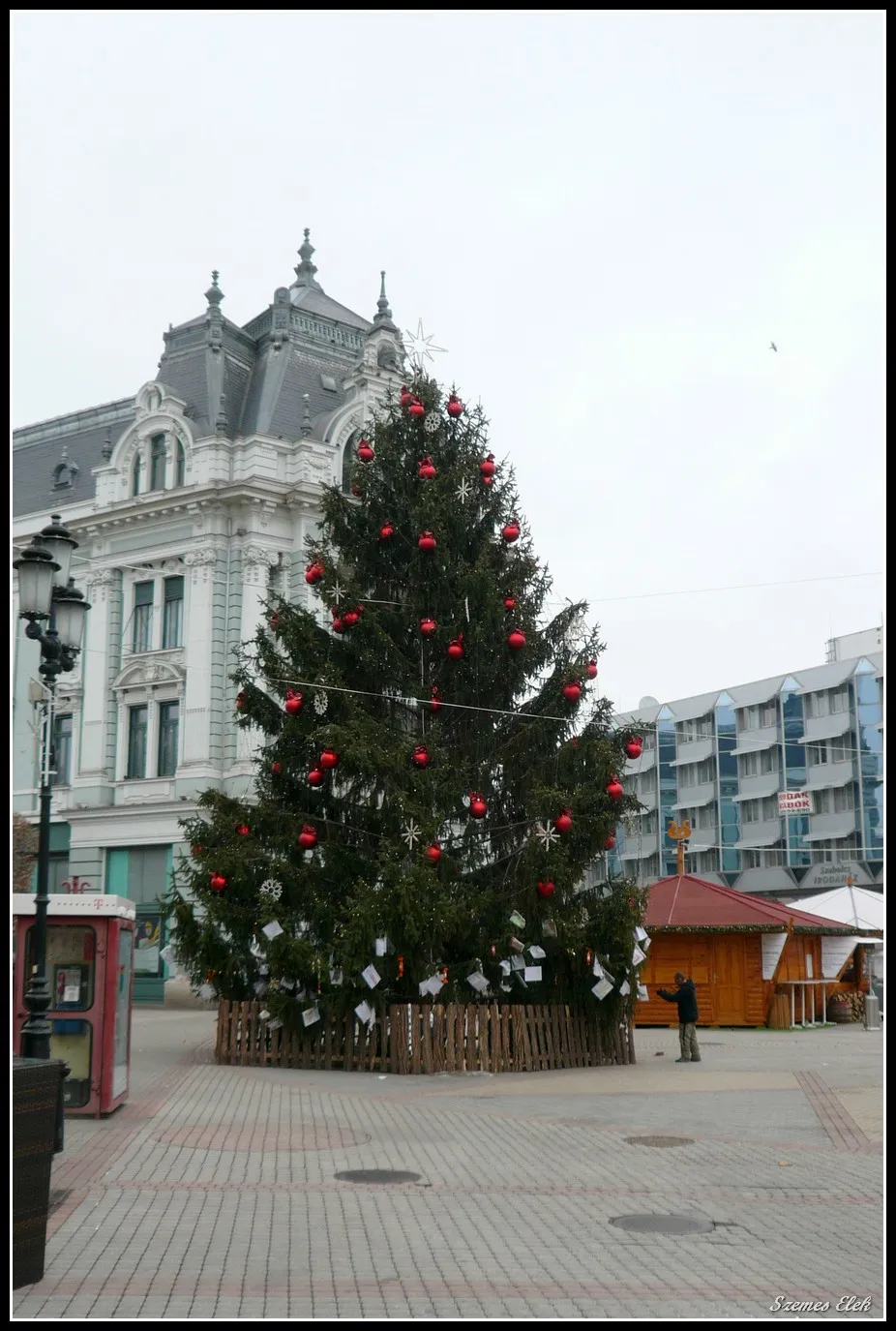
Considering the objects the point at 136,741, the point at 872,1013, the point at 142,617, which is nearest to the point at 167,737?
the point at 136,741

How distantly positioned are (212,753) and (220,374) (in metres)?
11.6

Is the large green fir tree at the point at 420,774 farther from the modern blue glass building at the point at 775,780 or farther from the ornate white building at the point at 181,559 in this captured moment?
the modern blue glass building at the point at 775,780

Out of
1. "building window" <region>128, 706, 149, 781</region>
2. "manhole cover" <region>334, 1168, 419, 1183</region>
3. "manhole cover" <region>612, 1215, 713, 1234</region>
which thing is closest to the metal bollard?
"building window" <region>128, 706, 149, 781</region>

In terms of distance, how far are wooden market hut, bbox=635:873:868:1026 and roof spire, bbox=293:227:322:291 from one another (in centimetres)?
2438

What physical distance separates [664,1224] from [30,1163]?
4309mm

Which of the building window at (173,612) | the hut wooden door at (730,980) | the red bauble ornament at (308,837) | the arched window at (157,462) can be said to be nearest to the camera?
the red bauble ornament at (308,837)

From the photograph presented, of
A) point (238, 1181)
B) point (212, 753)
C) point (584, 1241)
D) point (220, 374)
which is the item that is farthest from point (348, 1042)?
point (220, 374)

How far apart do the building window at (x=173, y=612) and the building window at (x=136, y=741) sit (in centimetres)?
213

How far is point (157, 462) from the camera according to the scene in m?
41.5

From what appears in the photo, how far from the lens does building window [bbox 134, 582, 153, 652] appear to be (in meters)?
40.6

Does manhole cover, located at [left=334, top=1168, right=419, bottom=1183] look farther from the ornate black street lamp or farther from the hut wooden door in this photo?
the hut wooden door

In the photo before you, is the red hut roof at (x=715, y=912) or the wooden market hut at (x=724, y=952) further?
the wooden market hut at (x=724, y=952)

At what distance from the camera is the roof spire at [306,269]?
4706 cm

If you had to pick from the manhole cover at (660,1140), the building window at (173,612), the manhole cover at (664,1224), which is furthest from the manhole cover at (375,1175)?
the building window at (173,612)
